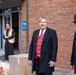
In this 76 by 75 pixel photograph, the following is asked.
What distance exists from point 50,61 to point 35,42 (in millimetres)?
539

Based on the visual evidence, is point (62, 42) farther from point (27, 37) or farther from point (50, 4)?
point (27, 37)

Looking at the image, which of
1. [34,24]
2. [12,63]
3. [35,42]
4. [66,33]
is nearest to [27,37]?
[34,24]

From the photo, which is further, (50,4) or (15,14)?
(15,14)

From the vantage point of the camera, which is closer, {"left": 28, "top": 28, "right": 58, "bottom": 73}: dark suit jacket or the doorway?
{"left": 28, "top": 28, "right": 58, "bottom": 73}: dark suit jacket

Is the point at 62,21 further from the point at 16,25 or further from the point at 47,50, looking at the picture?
the point at 16,25

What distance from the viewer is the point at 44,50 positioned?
612 cm

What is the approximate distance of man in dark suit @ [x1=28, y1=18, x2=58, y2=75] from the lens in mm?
6117

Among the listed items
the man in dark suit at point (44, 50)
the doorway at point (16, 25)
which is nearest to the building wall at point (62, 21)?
the man in dark suit at point (44, 50)

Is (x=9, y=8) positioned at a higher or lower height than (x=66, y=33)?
higher

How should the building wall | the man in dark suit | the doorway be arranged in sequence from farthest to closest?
the doorway < the building wall < the man in dark suit

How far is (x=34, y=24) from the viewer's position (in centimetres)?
1260

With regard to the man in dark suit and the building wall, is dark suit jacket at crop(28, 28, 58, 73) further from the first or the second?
the building wall

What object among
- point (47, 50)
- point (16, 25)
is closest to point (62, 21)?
point (47, 50)

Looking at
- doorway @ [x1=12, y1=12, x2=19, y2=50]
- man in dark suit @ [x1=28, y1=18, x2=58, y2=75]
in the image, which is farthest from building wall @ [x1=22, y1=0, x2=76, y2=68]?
doorway @ [x1=12, y1=12, x2=19, y2=50]
